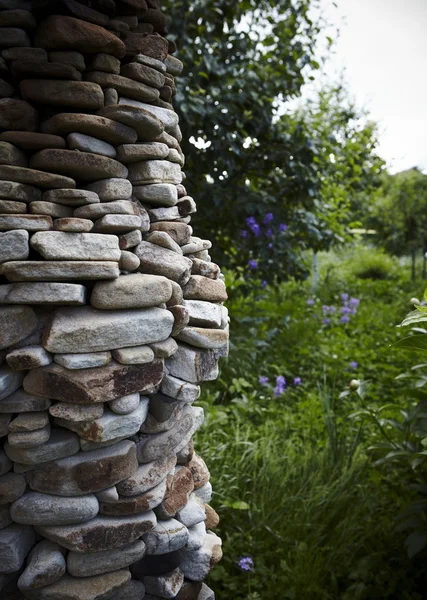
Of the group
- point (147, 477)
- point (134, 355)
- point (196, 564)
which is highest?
point (134, 355)

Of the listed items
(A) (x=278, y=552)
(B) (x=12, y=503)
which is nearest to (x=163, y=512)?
(B) (x=12, y=503)

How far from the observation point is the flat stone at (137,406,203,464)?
4.91 ft

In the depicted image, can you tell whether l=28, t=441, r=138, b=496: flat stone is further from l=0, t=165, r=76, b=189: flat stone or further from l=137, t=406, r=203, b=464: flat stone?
l=0, t=165, r=76, b=189: flat stone

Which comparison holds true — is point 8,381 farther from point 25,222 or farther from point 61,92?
point 61,92

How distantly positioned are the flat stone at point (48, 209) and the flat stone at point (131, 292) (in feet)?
0.78

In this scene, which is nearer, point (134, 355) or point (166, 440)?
point (134, 355)

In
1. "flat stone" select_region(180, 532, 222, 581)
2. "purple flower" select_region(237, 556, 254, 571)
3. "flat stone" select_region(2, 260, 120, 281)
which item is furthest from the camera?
"purple flower" select_region(237, 556, 254, 571)

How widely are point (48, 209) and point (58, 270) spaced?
0.68 ft

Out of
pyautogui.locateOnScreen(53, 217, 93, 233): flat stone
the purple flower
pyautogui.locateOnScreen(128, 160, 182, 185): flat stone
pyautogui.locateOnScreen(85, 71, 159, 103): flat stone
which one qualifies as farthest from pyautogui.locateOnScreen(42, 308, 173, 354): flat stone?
the purple flower

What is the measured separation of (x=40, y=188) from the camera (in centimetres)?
140

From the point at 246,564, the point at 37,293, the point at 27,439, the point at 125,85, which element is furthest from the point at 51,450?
the point at 246,564

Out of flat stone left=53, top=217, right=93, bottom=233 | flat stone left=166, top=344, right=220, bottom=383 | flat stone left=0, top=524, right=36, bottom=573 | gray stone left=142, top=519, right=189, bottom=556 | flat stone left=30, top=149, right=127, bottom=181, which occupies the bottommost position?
gray stone left=142, top=519, right=189, bottom=556

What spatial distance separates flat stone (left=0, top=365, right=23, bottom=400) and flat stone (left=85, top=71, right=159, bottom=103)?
89 centimetres

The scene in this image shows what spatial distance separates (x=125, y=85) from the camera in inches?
58.7
